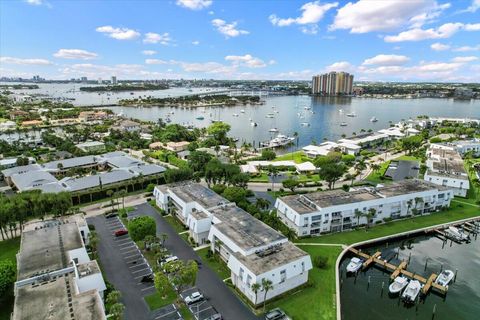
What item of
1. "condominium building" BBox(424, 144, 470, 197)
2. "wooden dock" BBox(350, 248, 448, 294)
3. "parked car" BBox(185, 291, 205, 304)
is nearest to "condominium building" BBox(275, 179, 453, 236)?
"wooden dock" BBox(350, 248, 448, 294)

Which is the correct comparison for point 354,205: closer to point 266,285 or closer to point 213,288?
point 266,285

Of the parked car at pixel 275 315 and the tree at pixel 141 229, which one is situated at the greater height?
the tree at pixel 141 229

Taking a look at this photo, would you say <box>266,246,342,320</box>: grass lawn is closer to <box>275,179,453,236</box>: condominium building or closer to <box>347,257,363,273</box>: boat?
<box>347,257,363,273</box>: boat

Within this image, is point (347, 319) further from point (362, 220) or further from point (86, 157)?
point (86, 157)

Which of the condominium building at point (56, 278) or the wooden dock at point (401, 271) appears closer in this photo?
the condominium building at point (56, 278)

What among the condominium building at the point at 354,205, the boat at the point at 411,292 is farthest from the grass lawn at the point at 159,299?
the boat at the point at 411,292

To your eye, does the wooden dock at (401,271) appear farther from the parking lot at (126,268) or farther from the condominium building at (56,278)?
the condominium building at (56,278)
